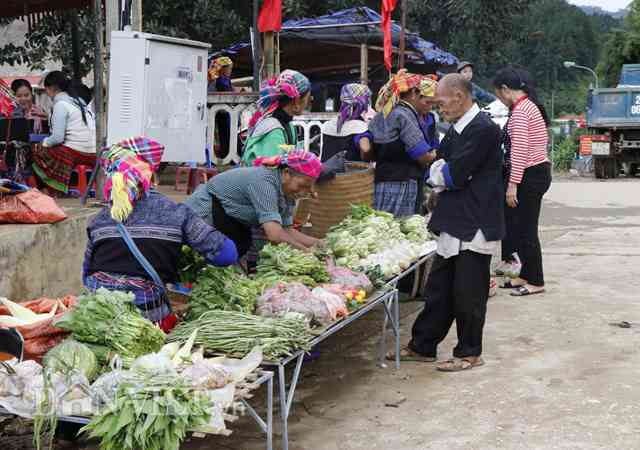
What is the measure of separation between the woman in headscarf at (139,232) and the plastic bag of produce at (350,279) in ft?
3.88

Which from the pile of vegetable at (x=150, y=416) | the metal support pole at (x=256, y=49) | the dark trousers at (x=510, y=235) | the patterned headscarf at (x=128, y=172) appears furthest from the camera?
the metal support pole at (x=256, y=49)

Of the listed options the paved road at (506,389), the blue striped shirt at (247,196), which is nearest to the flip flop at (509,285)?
the paved road at (506,389)

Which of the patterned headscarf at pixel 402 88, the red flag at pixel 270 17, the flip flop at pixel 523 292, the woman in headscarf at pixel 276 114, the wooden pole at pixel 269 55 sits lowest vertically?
the flip flop at pixel 523 292

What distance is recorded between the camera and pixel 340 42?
16.2 meters

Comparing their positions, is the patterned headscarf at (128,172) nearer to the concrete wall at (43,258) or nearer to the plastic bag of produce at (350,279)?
the plastic bag of produce at (350,279)

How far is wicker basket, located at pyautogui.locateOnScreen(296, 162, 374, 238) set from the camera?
7254 mm

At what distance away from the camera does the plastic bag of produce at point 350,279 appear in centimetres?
549

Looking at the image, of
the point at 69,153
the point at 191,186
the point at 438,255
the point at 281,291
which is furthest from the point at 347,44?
the point at 281,291

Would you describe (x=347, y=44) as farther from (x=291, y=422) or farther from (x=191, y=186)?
(x=291, y=422)

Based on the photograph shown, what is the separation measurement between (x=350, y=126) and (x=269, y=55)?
2.01 metres

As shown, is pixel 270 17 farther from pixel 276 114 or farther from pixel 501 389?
pixel 501 389

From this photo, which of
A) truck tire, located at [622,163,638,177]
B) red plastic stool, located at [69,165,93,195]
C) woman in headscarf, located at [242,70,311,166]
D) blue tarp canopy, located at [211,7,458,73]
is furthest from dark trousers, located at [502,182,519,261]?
truck tire, located at [622,163,638,177]

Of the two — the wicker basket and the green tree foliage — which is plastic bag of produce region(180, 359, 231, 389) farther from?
the green tree foliage

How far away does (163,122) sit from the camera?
27.0 feet
